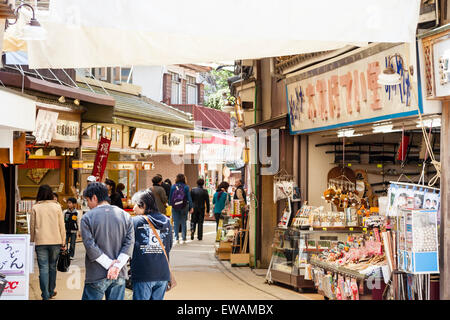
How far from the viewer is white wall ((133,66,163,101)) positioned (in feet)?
117

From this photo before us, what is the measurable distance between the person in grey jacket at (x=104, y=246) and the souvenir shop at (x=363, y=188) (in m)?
3.21

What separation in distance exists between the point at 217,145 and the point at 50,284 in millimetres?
22490

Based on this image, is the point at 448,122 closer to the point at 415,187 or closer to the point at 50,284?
the point at 415,187

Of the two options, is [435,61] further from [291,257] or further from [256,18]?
[291,257]

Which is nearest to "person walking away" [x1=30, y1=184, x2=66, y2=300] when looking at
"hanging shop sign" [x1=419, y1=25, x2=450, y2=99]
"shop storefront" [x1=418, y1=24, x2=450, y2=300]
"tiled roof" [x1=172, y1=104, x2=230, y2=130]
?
"shop storefront" [x1=418, y1=24, x2=450, y2=300]

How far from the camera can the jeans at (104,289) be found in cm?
725

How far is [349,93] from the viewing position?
35.3 feet

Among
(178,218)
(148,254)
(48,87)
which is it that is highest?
(48,87)

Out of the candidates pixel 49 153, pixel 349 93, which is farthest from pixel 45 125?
pixel 349 93

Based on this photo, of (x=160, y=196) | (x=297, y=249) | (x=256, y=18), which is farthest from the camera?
(x=160, y=196)

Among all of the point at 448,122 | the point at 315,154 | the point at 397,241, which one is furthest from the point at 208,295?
the point at 448,122

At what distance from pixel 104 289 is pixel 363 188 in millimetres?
7691

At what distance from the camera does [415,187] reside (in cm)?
758

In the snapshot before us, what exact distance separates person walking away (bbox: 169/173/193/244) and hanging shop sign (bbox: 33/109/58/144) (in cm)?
476
